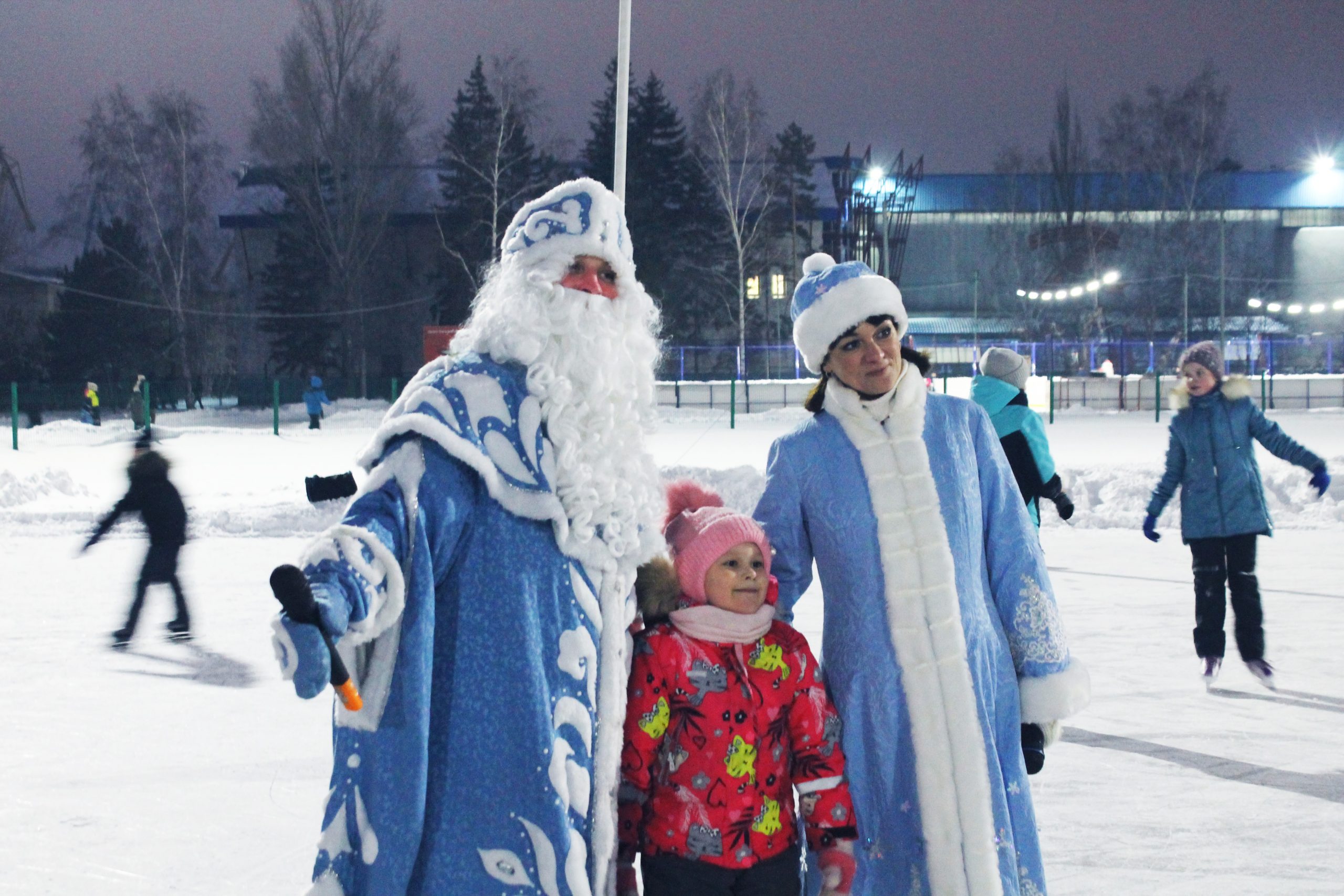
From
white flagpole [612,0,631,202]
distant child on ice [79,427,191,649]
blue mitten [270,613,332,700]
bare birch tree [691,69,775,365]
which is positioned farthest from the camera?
bare birch tree [691,69,775,365]

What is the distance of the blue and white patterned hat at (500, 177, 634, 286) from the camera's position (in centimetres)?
206

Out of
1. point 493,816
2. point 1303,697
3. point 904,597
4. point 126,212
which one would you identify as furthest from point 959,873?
point 126,212

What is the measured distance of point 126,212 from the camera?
34062 mm

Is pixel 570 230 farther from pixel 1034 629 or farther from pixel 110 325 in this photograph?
pixel 110 325

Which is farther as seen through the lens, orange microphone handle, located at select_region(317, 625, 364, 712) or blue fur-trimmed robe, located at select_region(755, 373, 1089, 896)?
blue fur-trimmed robe, located at select_region(755, 373, 1089, 896)

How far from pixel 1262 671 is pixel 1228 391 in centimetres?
122

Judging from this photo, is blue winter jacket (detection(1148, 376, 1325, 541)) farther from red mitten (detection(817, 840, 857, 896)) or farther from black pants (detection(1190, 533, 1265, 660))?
red mitten (detection(817, 840, 857, 896))

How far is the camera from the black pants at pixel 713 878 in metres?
2.06

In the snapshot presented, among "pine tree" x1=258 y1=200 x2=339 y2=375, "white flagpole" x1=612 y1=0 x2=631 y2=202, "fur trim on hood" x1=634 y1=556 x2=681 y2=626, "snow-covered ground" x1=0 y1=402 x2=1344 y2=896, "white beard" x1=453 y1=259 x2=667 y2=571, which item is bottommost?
"snow-covered ground" x1=0 y1=402 x2=1344 y2=896

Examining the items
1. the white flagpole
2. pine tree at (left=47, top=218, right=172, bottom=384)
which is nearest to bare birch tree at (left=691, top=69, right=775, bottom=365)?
pine tree at (left=47, top=218, right=172, bottom=384)

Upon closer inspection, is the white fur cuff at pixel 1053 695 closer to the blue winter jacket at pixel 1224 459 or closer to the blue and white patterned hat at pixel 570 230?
the blue and white patterned hat at pixel 570 230

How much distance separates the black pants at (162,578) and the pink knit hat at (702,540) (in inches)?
199

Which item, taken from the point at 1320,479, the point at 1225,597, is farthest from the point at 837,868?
the point at 1320,479

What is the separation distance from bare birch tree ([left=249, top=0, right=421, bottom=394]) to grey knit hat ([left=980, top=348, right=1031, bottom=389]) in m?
29.5
